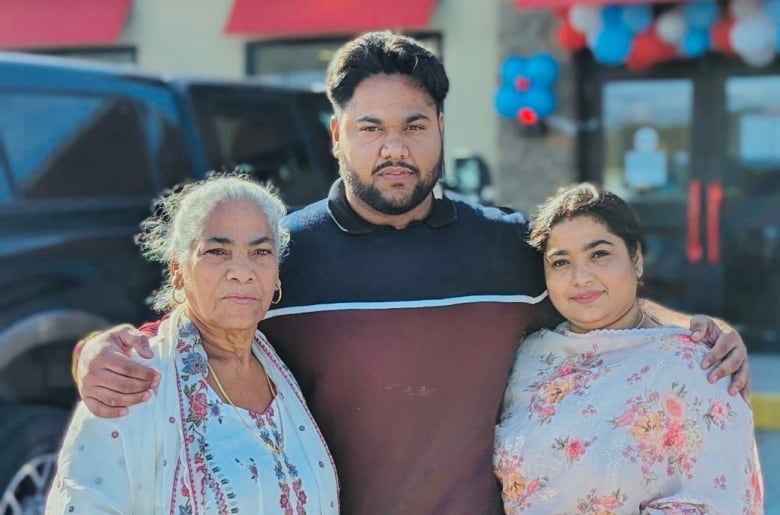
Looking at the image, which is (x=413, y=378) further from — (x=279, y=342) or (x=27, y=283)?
(x=27, y=283)

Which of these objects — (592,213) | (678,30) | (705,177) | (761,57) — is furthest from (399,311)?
Result: (705,177)

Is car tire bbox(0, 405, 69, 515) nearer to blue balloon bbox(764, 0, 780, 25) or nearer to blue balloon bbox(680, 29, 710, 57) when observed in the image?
blue balloon bbox(680, 29, 710, 57)

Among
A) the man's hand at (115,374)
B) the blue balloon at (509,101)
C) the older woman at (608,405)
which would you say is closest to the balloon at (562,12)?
the blue balloon at (509,101)

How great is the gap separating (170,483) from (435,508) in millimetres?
715

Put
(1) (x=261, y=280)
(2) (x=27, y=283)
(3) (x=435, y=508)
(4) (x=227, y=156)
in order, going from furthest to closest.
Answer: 1. (4) (x=227, y=156)
2. (2) (x=27, y=283)
3. (3) (x=435, y=508)
4. (1) (x=261, y=280)

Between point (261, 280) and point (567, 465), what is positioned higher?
point (261, 280)

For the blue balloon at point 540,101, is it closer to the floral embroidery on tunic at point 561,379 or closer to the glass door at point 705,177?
the glass door at point 705,177

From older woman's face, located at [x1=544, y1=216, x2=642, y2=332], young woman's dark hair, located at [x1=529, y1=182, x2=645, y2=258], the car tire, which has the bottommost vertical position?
the car tire

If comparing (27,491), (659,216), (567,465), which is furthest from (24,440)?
(659,216)

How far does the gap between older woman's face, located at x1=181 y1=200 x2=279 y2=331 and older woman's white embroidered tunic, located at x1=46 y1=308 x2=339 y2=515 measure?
0.24 ft

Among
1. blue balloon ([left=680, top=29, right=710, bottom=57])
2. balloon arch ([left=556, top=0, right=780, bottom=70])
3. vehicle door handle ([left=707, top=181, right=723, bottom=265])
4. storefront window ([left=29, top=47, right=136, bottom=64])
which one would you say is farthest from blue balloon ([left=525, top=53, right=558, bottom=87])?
storefront window ([left=29, top=47, right=136, bottom=64])

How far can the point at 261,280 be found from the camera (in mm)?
2203

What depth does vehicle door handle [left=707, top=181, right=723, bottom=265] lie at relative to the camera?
791 centimetres

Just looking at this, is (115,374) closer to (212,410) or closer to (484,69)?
(212,410)
